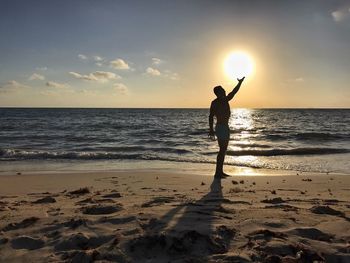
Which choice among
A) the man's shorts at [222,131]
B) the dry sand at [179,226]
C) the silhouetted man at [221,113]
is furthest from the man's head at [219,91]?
the dry sand at [179,226]

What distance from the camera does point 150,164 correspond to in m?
13.4

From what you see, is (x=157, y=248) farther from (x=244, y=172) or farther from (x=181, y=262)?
(x=244, y=172)

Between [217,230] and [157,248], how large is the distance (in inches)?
28.7

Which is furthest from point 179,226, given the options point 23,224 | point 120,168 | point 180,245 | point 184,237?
point 120,168

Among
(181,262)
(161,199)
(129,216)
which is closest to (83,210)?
(129,216)

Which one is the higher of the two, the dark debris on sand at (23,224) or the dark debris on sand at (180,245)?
the dark debris on sand at (180,245)

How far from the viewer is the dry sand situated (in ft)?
12.1

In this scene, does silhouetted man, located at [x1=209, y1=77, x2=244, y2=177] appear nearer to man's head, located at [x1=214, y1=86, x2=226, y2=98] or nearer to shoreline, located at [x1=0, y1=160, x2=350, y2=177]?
man's head, located at [x1=214, y1=86, x2=226, y2=98]

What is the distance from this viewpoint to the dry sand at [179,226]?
145 inches

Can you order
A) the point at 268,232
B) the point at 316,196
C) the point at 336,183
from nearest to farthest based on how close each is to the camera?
the point at 268,232 < the point at 316,196 < the point at 336,183

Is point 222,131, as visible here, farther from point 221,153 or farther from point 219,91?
point 219,91

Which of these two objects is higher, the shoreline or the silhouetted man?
the silhouetted man

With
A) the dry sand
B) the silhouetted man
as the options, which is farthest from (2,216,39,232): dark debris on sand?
the silhouetted man

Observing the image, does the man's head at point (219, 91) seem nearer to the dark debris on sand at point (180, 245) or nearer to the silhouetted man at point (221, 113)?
the silhouetted man at point (221, 113)
